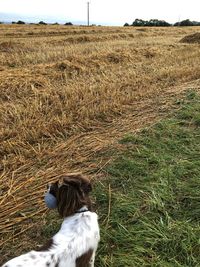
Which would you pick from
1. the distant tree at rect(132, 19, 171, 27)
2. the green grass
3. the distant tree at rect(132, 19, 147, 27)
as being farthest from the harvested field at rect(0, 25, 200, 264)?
the distant tree at rect(132, 19, 147, 27)

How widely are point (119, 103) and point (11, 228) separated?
4096 mm

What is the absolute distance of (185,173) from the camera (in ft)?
15.9

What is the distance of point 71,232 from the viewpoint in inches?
121

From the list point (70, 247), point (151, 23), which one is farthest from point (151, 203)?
point (151, 23)

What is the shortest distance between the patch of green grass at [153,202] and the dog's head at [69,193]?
63 centimetres

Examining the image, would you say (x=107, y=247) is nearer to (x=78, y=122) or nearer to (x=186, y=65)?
(x=78, y=122)

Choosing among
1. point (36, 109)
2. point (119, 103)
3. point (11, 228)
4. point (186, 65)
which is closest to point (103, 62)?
point (186, 65)

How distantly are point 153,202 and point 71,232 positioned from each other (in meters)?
1.41

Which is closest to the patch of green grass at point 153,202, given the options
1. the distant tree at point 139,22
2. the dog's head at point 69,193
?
the dog's head at point 69,193

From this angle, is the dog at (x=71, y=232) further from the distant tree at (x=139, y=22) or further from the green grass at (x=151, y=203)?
the distant tree at (x=139, y=22)

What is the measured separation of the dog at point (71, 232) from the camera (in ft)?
9.05

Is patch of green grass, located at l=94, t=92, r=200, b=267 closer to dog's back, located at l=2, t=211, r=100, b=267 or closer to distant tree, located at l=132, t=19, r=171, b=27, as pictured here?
dog's back, located at l=2, t=211, r=100, b=267

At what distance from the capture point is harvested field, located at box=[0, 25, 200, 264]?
4.77 m

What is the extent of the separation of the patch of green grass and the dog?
0.53 m
